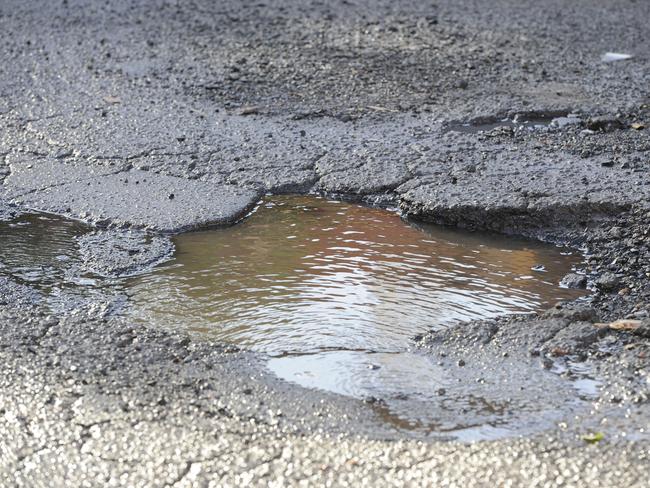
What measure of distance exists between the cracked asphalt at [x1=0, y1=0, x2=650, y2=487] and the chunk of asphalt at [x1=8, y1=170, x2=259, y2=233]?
0.04 feet

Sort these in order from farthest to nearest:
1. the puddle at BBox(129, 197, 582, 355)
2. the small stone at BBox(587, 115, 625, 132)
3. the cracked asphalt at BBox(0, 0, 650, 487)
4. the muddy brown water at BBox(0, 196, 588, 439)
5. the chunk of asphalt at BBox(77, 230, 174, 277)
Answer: the small stone at BBox(587, 115, 625, 132), the chunk of asphalt at BBox(77, 230, 174, 277), the puddle at BBox(129, 197, 582, 355), the muddy brown water at BBox(0, 196, 588, 439), the cracked asphalt at BBox(0, 0, 650, 487)

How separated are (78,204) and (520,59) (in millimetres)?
3184

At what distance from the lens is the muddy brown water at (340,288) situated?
8.90 ft

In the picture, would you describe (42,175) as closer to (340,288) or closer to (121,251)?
(121,251)

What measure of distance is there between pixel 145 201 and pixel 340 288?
110 cm

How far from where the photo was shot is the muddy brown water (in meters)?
2.71

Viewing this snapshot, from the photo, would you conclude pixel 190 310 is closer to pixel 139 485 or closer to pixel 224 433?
pixel 224 433

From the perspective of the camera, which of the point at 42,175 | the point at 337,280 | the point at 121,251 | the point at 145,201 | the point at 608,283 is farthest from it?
the point at 42,175

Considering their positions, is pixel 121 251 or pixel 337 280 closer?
pixel 337 280

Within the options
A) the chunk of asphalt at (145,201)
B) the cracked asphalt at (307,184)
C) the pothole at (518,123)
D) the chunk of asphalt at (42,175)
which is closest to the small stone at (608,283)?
the cracked asphalt at (307,184)

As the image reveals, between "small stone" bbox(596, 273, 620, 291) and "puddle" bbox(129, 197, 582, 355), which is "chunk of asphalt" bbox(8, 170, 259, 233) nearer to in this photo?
"puddle" bbox(129, 197, 582, 355)

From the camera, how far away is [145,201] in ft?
13.2

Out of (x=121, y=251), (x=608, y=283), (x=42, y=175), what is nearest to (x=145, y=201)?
(x=121, y=251)

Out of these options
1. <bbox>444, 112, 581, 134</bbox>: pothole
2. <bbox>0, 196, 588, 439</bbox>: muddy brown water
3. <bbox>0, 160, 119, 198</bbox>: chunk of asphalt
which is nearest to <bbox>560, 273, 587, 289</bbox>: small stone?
<bbox>0, 196, 588, 439</bbox>: muddy brown water
